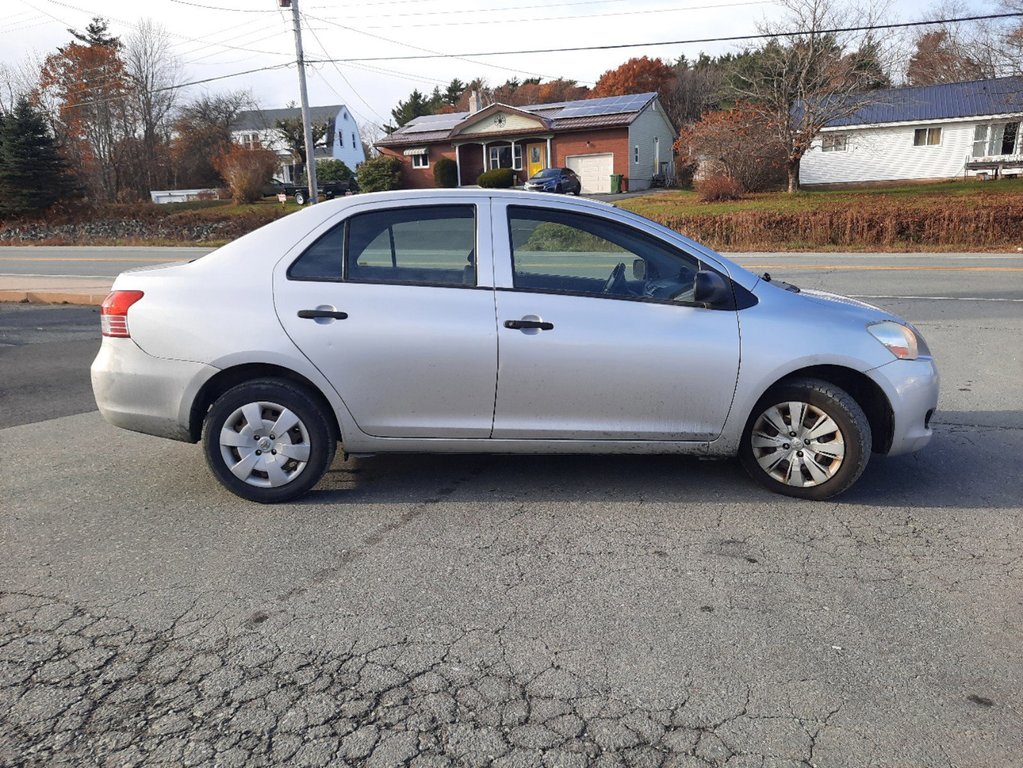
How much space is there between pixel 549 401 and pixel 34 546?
2794 millimetres

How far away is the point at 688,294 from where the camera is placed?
441 cm

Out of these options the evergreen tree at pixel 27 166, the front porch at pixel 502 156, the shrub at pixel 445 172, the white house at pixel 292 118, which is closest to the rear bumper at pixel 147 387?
the evergreen tree at pixel 27 166

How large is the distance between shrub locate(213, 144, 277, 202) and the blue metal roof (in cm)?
3160

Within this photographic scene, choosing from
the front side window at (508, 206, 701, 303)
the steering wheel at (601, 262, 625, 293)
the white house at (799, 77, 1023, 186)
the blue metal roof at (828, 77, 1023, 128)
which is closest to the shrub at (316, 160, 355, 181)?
the white house at (799, 77, 1023, 186)

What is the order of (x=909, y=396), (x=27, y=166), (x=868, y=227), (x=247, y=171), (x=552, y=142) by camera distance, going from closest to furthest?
(x=909, y=396)
(x=868, y=227)
(x=27, y=166)
(x=247, y=171)
(x=552, y=142)

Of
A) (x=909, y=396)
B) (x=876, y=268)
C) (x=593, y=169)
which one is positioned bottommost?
(x=876, y=268)

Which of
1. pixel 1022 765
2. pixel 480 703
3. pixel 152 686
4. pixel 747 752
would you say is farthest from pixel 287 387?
pixel 1022 765

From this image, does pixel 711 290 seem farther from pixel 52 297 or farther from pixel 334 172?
pixel 334 172

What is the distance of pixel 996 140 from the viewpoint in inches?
1539

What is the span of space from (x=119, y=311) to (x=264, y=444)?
3.77ft

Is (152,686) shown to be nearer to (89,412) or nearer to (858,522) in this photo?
(858,522)

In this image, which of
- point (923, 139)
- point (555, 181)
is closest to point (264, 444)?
point (555, 181)

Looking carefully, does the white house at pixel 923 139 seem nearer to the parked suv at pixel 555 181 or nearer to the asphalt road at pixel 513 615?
the parked suv at pixel 555 181

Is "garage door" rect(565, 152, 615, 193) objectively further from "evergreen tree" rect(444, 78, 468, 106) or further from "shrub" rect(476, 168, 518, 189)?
"evergreen tree" rect(444, 78, 468, 106)
